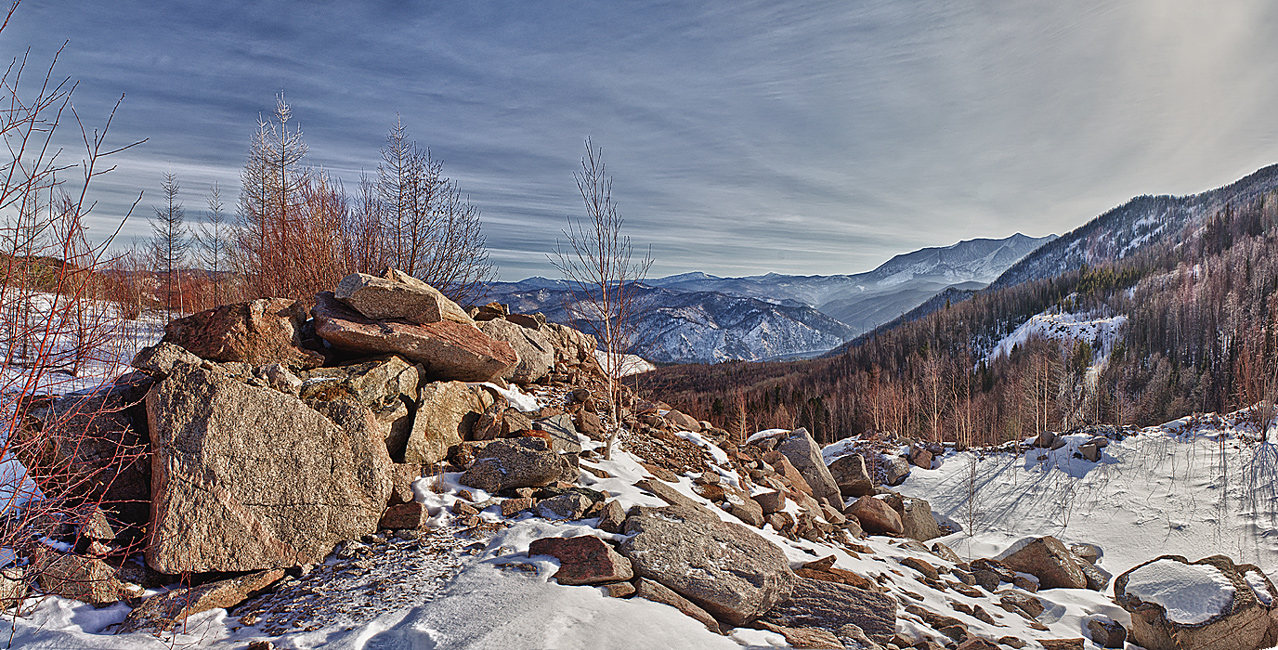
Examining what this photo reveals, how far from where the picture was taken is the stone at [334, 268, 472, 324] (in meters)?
7.06

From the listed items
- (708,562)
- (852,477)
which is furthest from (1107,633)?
(708,562)

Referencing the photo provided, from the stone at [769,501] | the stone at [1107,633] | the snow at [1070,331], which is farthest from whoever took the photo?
the snow at [1070,331]

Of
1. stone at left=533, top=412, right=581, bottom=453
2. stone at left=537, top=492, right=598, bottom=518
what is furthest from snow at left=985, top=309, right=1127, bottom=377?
stone at left=537, top=492, right=598, bottom=518

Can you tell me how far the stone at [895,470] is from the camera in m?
17.7

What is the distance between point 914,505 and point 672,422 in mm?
5827

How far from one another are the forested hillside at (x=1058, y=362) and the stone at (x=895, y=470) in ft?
31.0

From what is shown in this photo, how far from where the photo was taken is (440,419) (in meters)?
7.11

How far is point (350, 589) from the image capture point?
455cm

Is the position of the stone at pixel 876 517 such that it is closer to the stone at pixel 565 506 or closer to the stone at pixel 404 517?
the stone at pixel 565 506

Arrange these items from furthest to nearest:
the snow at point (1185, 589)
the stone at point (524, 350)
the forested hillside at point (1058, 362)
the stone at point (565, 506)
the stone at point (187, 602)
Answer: the forested hillside at point (1058, 362)
the stone at point (524, 350)
the snow at point (1185, 589)
the stone at point (565, 506)
the stone at point (187, 602)

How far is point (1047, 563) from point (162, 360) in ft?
42.1

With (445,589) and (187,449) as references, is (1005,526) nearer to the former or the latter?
(445,589)

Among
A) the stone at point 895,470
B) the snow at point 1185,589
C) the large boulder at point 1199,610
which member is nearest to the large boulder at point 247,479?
the large boulder at point 1199,610

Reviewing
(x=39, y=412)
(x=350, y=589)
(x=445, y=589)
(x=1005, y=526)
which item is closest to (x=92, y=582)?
(x=350, y=589)
